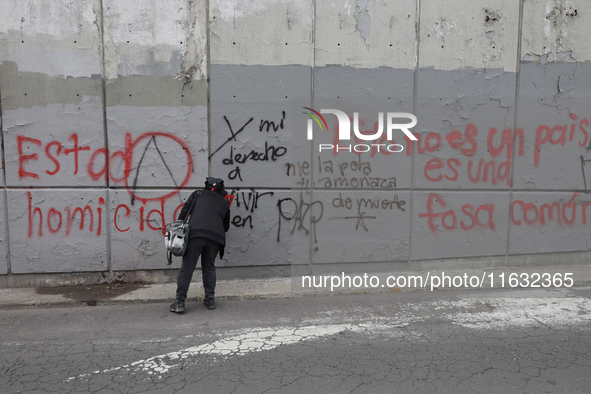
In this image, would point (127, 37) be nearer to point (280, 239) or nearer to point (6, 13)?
point (6, 13)

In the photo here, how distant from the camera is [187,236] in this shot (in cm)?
485

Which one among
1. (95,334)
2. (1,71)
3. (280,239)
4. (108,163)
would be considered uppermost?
(1,71)

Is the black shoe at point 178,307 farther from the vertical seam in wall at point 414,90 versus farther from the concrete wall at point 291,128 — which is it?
the vertical seam in wall at point 414,90

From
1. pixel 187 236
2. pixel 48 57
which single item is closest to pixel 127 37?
pixel 48 57

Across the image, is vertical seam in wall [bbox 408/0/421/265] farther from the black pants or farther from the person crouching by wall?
the black pants

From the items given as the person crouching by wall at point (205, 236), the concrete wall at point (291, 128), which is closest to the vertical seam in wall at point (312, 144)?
the concrete wall at point (291, 128)

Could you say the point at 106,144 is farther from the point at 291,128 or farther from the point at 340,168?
the point at 340,168

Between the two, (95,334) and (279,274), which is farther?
(279,274)

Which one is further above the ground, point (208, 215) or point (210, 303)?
point (208, 215)

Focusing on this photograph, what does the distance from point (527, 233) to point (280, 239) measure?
3.65 metres
